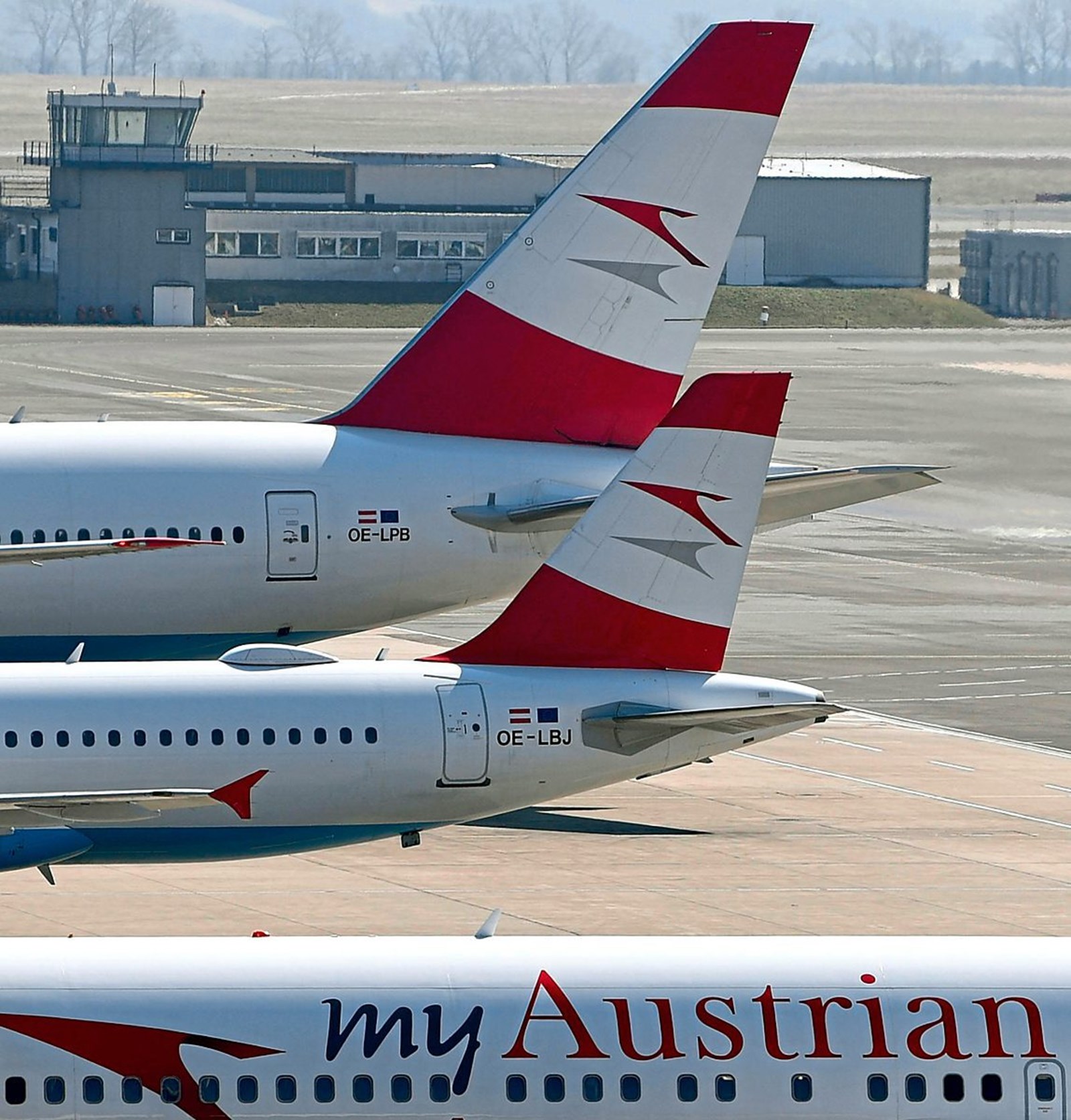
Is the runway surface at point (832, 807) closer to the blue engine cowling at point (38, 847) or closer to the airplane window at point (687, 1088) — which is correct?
the blue engine cowling at point (38, 847)

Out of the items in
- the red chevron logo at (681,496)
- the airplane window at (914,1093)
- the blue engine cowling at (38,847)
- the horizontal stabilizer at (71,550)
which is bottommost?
the blue engine cowling at (38,847)

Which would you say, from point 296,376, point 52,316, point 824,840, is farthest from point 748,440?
point 52,316

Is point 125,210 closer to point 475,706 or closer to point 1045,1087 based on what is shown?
point 475,706

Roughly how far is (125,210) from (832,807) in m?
Result: 129

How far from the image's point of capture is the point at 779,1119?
2020 centimetres

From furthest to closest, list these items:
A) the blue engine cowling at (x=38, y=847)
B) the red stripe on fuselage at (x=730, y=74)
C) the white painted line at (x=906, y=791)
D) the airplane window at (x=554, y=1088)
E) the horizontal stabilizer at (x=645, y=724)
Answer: the red stripe on fuselage at (x=730, y=74)
the white painted line at (x=906, y=791)
the horizontal stabilizer at (x=645, y=724)
the blue engine cowling at (x=38, y=847)
the airplane window at (x=554, y=1088)

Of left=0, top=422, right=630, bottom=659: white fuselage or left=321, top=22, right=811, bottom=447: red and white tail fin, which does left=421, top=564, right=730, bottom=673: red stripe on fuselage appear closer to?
left=0, top=422, right=630, bottom=659: white fuselage

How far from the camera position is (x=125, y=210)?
16575 centimetres

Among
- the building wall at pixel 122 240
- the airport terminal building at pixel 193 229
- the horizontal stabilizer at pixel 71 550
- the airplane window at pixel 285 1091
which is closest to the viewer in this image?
the airplane window at pixel 285 1091

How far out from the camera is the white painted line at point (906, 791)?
43278 millimetres

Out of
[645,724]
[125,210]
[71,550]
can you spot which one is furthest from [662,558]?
[125,210]

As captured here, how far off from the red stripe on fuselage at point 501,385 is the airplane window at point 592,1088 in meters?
25.1

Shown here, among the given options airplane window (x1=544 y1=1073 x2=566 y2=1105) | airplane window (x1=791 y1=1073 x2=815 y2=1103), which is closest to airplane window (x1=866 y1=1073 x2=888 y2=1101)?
airplane window (x1=791 y1=1073 x2=815 y2=1103)

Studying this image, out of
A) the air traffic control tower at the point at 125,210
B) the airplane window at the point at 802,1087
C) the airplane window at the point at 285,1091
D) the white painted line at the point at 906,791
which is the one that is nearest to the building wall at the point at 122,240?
the air traffic control tower at the point at 125,210
